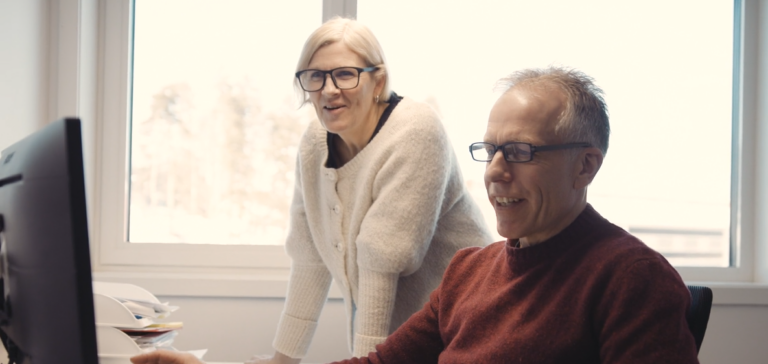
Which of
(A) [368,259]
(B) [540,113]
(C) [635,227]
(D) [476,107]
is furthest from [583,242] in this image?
(C) [635,227]

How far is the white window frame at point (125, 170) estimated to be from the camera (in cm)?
247

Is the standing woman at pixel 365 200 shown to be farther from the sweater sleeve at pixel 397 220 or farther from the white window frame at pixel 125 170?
the white window frame at pixel 125 170

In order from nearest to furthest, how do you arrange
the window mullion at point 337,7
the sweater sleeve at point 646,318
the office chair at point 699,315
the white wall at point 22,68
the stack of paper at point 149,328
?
the sweater sleeve at point 646,318
the office chair at point 699,315
the stack of paper at point 149,328
the white wall at point 22,68
the window mullion at point 337,7

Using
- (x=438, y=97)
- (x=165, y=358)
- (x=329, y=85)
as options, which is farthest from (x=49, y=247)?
(x=438, y=97)

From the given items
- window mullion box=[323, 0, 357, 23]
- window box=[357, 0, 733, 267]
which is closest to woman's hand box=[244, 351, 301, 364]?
window box=[357, 0, 733, 267]

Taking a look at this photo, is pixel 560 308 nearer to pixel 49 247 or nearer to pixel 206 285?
pixel 49 247

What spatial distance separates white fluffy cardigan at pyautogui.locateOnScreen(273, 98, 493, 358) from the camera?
59.6 inches

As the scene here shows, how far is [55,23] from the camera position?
247cm

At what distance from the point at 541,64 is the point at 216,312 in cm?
163

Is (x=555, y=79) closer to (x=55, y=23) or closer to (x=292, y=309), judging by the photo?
(x=292, y=309)

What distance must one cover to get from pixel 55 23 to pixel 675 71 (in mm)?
2459

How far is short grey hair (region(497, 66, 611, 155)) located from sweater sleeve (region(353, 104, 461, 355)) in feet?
1.42

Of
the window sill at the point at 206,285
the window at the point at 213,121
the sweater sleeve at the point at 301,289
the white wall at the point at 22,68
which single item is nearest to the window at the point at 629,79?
the window at the point at 213,121

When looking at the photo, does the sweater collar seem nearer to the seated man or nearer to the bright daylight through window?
the seated man
